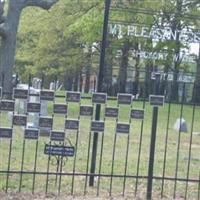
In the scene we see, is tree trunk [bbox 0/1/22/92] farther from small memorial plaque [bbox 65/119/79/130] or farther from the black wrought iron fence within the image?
small memorial plaque [bbox 65/119/79/130]

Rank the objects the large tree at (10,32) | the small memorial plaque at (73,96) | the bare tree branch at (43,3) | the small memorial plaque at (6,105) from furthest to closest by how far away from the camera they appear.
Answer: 1. the large tree at (10,32)
2. the bare tree branch at (43,3)
3. the small memorial plaque at (73,96)
4. the small memorial plaque at (6,105)

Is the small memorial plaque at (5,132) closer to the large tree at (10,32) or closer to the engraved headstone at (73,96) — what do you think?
the engraved headstone at (73,96)

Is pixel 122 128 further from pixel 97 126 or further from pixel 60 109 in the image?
pixel 60 109

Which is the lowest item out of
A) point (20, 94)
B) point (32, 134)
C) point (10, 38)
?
point (32, 134)

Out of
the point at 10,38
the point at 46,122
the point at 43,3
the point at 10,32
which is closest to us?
the point at 46,122

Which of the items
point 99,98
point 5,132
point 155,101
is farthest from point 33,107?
point 155,101

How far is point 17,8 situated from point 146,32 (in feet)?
46.3

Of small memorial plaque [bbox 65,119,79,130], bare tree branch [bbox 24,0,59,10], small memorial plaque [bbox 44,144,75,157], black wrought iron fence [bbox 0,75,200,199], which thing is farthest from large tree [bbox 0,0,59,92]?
small memorial plaque [bbox 65,119,79,130]

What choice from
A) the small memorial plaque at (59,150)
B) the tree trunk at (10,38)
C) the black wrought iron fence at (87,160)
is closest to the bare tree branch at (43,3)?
the tree trunk at (10,38)

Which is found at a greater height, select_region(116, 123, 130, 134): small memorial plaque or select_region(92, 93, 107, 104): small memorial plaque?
select_region(92, 93, 107, 104): small memorial plaque

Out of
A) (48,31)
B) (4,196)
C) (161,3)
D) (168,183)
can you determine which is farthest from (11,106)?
(48,31)

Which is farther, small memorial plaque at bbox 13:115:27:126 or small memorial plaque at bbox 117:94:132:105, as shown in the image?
small memorial plaque at bbox 117:94:132:105

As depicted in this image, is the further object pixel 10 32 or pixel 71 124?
pixel 10 32

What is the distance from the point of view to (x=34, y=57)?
139ft
